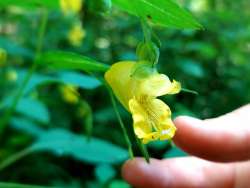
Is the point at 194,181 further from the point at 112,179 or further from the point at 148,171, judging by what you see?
the point at 112,179

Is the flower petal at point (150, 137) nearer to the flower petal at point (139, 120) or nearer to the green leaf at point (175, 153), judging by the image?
the flower petal at point (139, 120)

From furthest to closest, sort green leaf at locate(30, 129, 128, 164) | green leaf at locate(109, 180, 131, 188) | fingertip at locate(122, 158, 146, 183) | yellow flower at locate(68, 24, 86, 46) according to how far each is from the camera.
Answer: yellow flower at locate(68, 24, 86, 46)
green leaf at locate(30, 129, 128, 164)
green leaf at locate(109, 180, 131, 188)
fingertip at locate(122, 158, 146, 183)

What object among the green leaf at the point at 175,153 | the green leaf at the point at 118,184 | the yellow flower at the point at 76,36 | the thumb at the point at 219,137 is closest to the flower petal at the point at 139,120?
the thumb at the point at 219,137

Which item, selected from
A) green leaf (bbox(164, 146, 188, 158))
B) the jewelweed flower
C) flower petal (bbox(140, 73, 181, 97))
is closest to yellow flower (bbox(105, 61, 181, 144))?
flower petal (bbox(140, 73, 181, 97))

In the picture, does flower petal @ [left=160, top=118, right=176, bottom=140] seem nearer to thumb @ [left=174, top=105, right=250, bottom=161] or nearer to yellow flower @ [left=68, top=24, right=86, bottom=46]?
thumb @ [left=174, top=105, right=250, bottom=161]

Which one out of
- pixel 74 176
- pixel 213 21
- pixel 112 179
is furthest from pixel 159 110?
pixel 213 21

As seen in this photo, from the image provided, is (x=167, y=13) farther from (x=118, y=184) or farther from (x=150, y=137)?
(x=118, y=184)

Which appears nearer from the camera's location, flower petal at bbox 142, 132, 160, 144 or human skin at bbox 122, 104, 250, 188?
flower petal at bbox 142, 132, 160, 144

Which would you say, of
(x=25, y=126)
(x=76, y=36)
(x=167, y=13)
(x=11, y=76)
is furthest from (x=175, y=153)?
(x=76, y=36)

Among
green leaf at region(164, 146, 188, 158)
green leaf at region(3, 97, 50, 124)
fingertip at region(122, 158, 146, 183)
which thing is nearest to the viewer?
fingertip at region(122, 158, 146, 183)

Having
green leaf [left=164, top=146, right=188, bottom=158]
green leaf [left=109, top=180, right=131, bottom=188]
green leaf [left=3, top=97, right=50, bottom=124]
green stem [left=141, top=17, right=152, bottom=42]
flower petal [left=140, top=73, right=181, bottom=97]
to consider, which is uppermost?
green stem [left=141, top=17, right=152, bottom=42]
